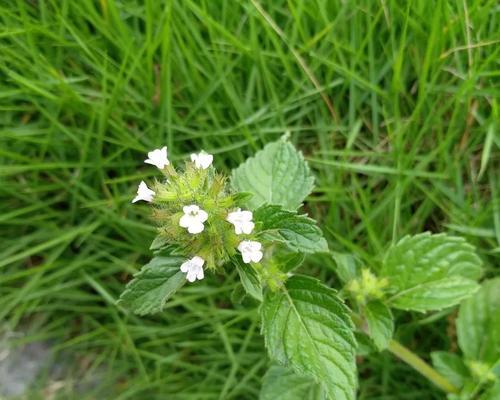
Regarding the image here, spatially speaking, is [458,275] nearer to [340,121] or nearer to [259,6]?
[340,121]

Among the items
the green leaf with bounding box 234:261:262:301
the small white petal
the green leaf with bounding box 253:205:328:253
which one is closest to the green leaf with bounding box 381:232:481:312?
the green leaf with bounding box 253:205:328:253

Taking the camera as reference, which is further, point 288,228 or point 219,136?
point 219,136

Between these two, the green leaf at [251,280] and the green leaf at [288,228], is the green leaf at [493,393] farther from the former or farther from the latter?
the green leaf at [251,280]

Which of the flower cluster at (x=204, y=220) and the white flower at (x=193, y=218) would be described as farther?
the flower cluster at (x=204, y=220)

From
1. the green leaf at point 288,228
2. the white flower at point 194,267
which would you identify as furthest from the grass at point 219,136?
the white flower at point 194,267

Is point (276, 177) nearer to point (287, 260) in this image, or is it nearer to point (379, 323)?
point (287, 260)

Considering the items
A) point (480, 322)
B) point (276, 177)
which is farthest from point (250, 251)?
point (480, 322)

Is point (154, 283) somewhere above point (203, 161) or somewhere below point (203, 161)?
below

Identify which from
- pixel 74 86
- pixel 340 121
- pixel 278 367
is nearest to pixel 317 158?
pixel 340 121
